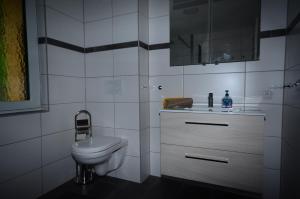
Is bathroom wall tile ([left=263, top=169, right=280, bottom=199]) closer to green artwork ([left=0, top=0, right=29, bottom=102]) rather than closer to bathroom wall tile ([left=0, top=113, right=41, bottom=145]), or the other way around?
bathroom wall tile ([left=0, top=113, right=41, bottom=145])

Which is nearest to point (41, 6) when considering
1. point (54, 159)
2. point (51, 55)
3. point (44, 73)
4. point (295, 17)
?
point (51, 55)

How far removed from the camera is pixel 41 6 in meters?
1.60

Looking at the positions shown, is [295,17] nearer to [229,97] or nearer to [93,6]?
[229,97]

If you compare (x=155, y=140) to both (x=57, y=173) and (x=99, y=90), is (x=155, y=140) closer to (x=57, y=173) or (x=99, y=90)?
(x=99, y=90)

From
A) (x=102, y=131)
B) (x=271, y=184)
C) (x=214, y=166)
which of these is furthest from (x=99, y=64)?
(x=271, y=184)

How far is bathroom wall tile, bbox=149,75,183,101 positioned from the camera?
1.86 m

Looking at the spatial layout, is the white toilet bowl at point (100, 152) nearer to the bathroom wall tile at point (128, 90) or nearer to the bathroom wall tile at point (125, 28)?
the bathroom wall tile at point (128, 90)

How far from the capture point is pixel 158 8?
1912 millimetres

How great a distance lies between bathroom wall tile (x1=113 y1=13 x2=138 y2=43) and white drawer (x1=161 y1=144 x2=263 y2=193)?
1.18 metres

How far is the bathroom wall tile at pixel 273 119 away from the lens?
152 cm

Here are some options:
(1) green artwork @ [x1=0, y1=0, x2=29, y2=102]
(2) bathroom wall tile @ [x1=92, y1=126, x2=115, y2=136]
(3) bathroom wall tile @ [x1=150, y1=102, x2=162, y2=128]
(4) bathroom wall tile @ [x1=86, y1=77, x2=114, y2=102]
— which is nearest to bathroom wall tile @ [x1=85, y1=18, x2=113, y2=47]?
(4) bathroom wall tile @ [x1=86, y1=77, x2=114, y2=102]

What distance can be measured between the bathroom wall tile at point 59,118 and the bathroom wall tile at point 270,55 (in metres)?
1.90

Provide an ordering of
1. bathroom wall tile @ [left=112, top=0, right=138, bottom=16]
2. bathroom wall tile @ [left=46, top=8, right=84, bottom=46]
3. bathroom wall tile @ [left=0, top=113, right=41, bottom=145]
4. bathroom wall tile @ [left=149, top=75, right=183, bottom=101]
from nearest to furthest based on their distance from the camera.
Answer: bathroom wall tile @ [left=0, top=113, right=41, bottom=145]
bathroom wall tile @ [left=46, top=8, right=84, bottom=46]
bathroom wall tile @ [left=112, top=0, right=138, bottom=16]
bathroom wall tile @ [left=149, top=75, right=183, bottom=101]

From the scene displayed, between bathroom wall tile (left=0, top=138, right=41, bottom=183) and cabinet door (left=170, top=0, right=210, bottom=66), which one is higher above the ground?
cabinet door (left=170, top=0, right=210, bottom=66)
